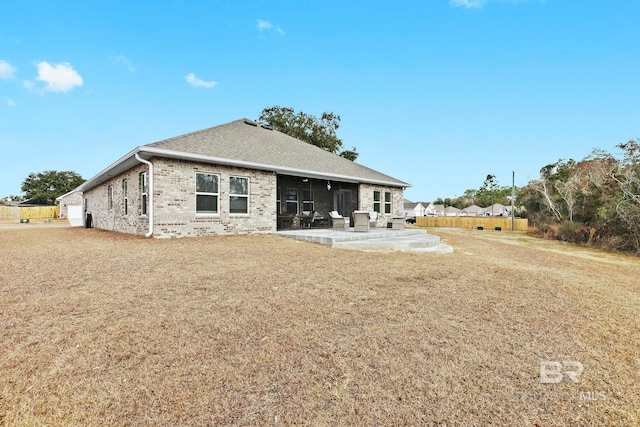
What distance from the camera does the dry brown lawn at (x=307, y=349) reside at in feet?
5.94

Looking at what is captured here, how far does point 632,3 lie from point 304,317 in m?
14.8

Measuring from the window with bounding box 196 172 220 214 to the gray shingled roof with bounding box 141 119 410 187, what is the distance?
882 mm

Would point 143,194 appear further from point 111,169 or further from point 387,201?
point 387,201

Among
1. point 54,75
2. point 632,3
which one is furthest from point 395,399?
point 54,75

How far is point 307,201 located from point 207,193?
6.49 m

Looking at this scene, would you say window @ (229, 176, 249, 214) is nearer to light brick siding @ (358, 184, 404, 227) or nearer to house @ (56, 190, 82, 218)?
light brick siding @ (358, 184, 404, 227)

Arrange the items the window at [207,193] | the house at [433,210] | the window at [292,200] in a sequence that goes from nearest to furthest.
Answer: the window at [207,193] < the window at [292,200] < the house at [433,210]

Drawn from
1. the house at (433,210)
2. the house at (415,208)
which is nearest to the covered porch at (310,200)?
the house at (415,208)

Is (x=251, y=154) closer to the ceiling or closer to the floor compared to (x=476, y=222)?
closer to the ceiling

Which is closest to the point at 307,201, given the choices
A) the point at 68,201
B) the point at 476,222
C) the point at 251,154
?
the point at 251,154

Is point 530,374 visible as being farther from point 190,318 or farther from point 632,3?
point 632,3

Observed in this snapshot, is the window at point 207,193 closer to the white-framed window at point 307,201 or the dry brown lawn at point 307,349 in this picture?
the dry brown lawn at point 307,349

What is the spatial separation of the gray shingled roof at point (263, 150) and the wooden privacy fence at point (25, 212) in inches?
1479

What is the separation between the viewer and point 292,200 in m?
15.4
